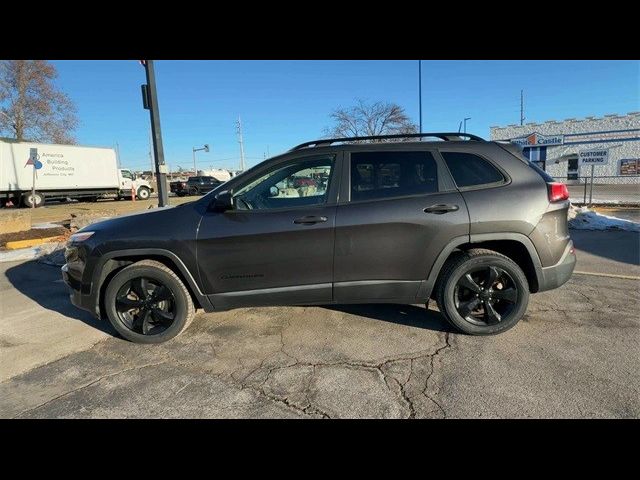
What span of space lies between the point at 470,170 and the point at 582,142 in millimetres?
33438

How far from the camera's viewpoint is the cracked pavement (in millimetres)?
2488

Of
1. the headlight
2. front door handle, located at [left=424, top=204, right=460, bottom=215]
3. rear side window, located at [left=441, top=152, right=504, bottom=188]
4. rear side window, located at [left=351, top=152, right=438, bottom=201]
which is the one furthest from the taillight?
the headlight

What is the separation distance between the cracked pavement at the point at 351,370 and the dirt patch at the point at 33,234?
6.35 metres

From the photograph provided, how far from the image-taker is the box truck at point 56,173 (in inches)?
A: 799

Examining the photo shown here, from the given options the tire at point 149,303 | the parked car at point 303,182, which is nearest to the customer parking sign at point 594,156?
the parked car at point 303,182

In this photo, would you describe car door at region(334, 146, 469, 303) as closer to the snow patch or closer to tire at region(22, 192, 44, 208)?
the snow patch

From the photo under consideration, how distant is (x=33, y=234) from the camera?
959 centimetres

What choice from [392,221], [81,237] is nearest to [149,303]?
[81,237]

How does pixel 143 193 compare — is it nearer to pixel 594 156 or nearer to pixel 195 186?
pixel 195 186

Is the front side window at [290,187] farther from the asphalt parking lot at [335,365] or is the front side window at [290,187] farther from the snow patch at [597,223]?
the snow patch at [597,223]
